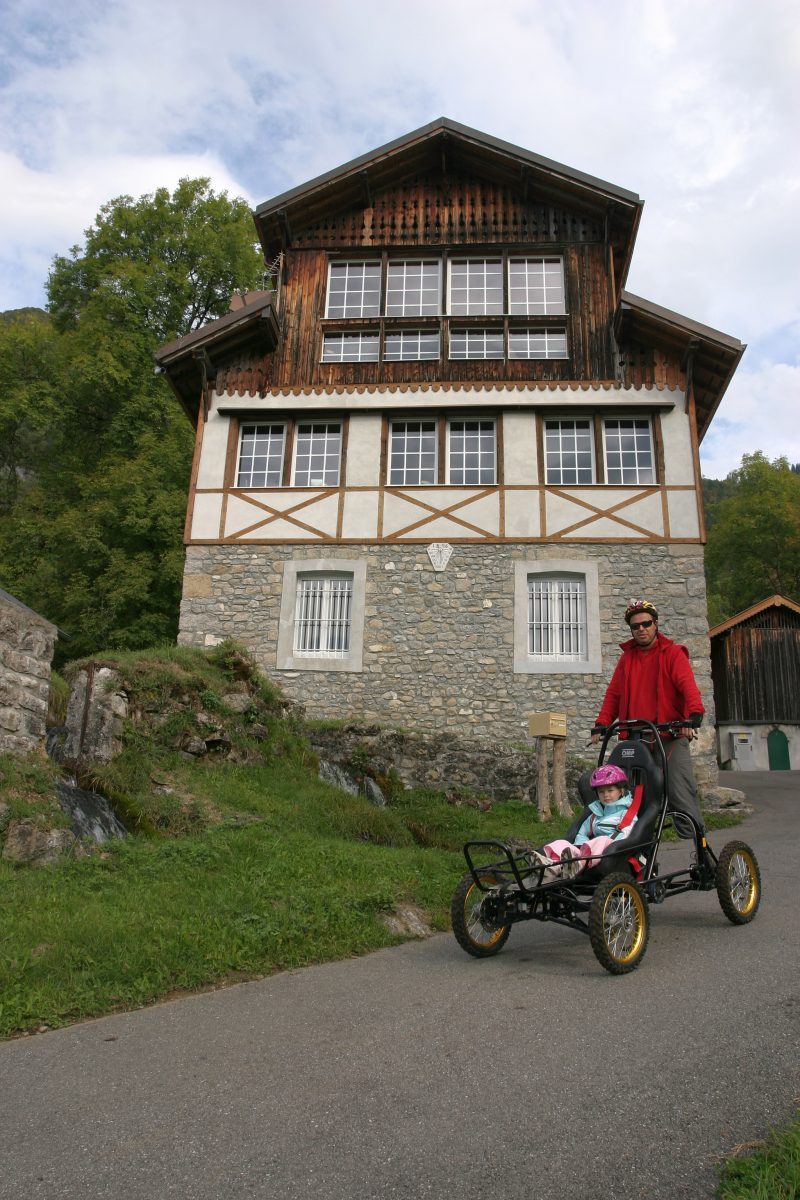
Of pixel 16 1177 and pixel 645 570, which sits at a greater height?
pixel 645 570

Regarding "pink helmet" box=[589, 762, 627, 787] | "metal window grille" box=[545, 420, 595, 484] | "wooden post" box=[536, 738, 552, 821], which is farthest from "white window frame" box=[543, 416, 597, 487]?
"pink helmet" box=[589, 762, 627, 787]

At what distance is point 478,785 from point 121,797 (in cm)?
692

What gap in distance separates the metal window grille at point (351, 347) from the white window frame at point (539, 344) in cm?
265

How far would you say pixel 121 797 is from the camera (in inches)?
332

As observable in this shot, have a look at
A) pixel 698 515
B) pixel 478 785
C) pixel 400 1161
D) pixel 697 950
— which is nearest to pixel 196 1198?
pixel 400 1161

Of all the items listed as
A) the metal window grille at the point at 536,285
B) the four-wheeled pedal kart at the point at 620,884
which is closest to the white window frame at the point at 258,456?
the metal window grille at the point at 536,285

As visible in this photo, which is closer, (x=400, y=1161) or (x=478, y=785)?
(x=400, y=1161)

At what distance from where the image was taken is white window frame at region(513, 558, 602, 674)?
15406 mm

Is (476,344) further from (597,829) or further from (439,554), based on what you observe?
(597,829)

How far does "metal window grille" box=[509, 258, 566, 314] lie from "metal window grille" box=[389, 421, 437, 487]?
3.01 meters

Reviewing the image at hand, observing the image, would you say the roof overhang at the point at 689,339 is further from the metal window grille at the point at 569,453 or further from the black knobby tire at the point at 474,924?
the black knobby tire at the point at 474,924

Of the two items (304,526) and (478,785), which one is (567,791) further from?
(304,526)

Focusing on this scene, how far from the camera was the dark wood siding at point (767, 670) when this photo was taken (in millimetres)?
29781

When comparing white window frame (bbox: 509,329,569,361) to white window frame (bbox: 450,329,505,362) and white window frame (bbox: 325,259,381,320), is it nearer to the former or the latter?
white window frame (bbox: 450,329,505,362)
